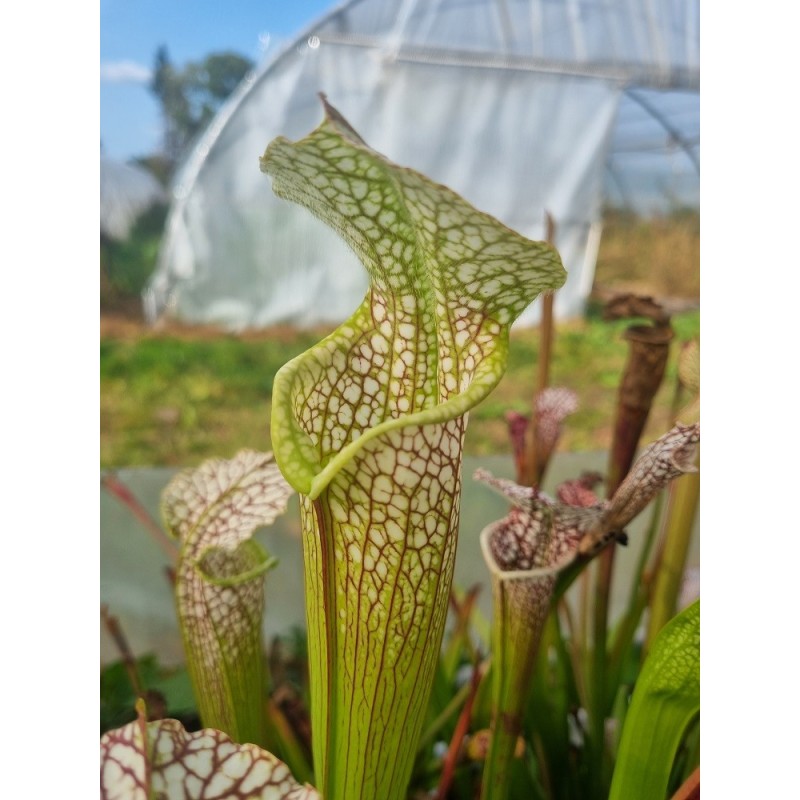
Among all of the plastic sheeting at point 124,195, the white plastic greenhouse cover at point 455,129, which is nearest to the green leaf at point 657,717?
the plastic sheeting at point 124,195

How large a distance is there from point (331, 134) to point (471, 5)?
3178mm

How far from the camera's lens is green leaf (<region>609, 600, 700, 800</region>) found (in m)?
0.42

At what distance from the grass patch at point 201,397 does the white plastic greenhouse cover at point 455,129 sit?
0.14 m

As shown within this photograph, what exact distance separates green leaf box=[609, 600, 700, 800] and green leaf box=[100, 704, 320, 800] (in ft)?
0.67

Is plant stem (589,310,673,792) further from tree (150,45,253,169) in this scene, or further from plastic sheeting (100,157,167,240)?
tree (150,45,253,169)

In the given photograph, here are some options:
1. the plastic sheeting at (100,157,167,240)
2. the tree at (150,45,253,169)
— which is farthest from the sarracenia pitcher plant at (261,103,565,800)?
the tree at (150,45,253,169)

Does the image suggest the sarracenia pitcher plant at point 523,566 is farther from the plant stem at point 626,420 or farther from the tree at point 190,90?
the tree at point 190,90

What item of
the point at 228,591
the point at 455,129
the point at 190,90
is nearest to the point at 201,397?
the point at 190,90

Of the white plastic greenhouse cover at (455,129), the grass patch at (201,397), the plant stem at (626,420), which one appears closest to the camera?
the plant stem at (626,420)

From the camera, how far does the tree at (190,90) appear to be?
2.10 metres

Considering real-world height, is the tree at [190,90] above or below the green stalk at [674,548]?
above
